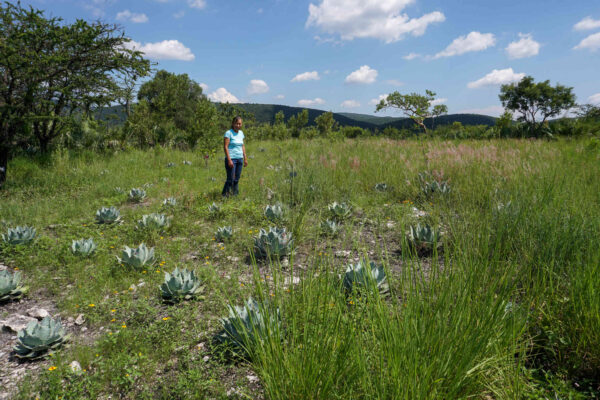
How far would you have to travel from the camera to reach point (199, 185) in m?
7.41

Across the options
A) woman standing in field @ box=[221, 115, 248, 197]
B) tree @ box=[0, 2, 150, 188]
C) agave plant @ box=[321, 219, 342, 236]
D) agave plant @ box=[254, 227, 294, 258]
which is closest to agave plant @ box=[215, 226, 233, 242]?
agave plant @ box=[254, 227, 294, 258]

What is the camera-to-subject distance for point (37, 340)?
2111 mm

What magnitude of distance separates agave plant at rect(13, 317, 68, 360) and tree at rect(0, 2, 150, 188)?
6723 millimetres

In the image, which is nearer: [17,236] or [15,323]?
[15,323]

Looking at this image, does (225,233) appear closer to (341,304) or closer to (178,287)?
(178,287)

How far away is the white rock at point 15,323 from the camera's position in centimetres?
251

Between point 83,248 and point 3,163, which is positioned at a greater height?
point 3,163

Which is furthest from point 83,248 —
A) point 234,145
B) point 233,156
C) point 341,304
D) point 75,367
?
point 341,304

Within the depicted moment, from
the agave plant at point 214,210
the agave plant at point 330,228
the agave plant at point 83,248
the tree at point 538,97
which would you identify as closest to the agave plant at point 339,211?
the agave plant at point 330,228

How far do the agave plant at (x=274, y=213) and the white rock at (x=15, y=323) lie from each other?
2871 mm

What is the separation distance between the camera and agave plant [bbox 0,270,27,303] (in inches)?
109

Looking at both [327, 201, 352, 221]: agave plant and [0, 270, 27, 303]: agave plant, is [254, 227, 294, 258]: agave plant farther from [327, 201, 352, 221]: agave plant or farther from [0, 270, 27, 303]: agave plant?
[0, 270, 27, 303]: agave plant

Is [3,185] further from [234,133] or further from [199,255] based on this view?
[199,255]

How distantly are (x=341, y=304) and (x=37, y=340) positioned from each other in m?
2.25
